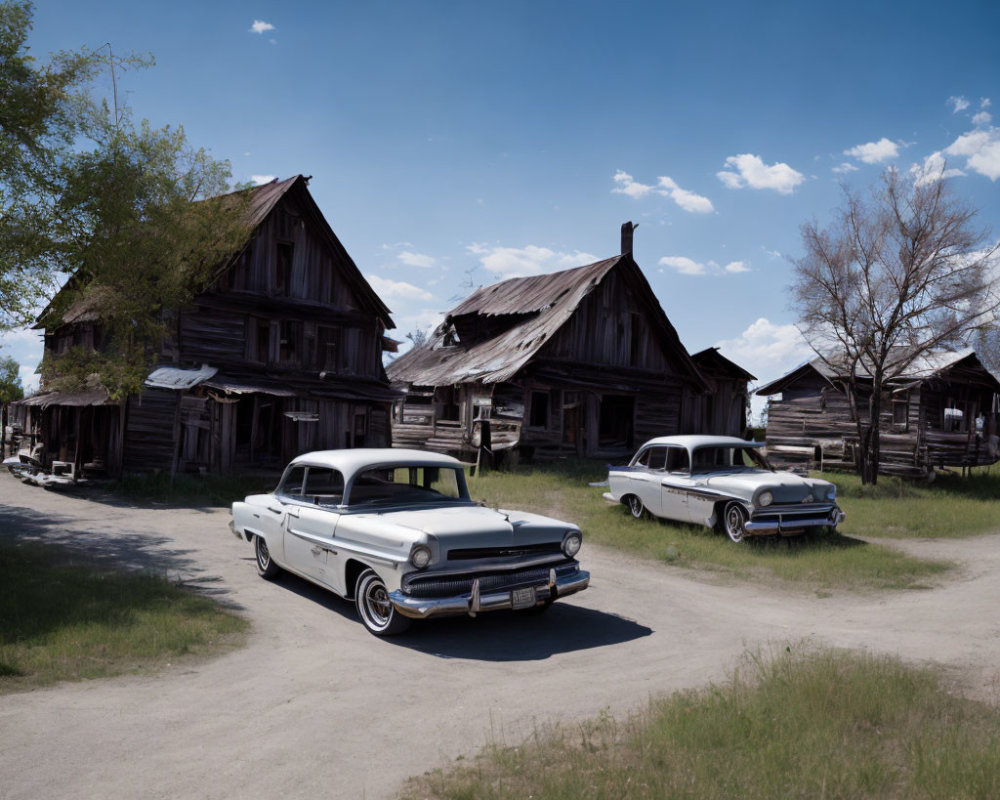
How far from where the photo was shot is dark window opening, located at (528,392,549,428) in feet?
86.4

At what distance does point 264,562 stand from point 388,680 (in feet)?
14.3

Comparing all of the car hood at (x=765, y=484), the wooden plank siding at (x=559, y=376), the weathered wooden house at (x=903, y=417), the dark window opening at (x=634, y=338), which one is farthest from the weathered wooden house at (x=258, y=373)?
the weathered wooden house at (x=903, y=417)

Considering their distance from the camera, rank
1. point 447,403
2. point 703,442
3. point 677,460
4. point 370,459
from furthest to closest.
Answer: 1. point 447,403
2. point 677,460
3. point 703,442
4. point 370,459

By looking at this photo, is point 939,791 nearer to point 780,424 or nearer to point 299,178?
point 299,178

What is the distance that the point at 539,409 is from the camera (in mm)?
26672

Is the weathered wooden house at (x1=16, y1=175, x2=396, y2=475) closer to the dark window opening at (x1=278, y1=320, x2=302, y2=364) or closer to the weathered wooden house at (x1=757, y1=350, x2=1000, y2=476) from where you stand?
the dark window opening at (x1=278, y1=320, x2=302, y2=364)

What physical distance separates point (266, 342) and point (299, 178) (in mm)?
5326

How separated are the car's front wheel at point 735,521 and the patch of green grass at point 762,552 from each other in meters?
0.14

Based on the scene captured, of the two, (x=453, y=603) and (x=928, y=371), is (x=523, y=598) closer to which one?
(x=453, y=603)

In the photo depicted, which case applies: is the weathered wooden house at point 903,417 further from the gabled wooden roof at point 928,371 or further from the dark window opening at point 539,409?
the dark window opening at point 539,409

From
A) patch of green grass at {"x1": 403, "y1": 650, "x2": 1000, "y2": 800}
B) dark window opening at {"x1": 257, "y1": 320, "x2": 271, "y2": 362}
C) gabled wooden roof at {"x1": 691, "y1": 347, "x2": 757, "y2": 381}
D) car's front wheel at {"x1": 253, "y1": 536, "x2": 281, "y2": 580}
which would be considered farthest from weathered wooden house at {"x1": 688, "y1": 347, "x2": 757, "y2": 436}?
patch of green grass at {"x1": 403, "y1": 650, "x2": 1000, "y2": 800}

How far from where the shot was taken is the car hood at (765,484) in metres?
12.2

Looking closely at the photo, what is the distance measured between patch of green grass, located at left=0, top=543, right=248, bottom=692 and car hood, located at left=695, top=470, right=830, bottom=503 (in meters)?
7.94

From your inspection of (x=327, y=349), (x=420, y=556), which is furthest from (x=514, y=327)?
(x=420, y=556)
